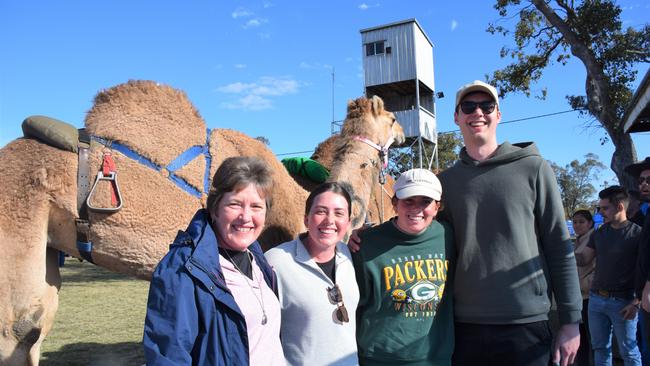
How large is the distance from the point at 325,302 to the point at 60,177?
2352mm

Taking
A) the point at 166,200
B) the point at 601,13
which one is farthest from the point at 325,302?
the point at 601,13

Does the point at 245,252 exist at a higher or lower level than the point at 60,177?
lower

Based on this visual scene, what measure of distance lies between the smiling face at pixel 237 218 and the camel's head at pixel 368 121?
329cm

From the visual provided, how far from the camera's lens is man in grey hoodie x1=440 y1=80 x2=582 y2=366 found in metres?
2.29

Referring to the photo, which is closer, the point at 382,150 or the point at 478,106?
the point at 478,106

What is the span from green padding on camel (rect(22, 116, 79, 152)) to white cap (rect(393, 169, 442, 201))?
8.27ft

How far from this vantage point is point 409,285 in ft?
7.56

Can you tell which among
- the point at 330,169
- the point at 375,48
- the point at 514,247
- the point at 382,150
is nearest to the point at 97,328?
the point at 330,169

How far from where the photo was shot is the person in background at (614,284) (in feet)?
14.3

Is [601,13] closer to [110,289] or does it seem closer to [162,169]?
[162,169]

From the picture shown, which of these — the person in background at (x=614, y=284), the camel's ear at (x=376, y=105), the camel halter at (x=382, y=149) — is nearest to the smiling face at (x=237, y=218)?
the camel halter at (x=382, y=149)

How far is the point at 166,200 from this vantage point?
3613mm

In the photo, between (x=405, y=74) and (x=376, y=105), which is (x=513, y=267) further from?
(x=405, y=74)

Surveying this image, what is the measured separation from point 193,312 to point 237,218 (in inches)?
18.7
